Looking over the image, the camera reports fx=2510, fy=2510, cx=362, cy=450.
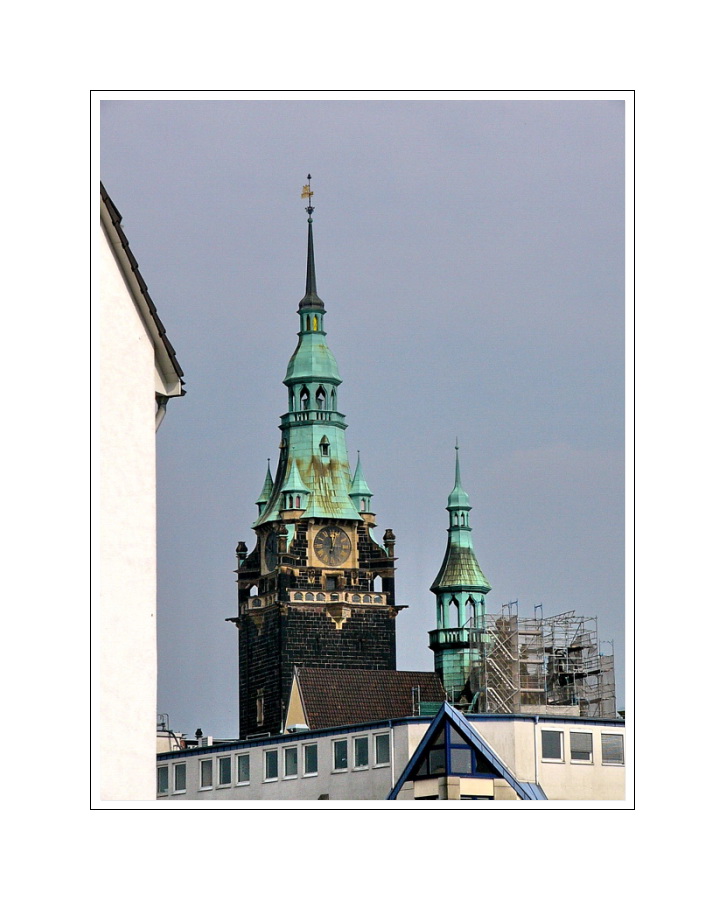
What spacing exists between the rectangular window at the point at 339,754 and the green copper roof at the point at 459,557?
77.2m

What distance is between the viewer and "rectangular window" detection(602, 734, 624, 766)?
63.1 metres

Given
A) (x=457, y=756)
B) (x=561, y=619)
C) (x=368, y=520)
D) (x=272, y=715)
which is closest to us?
(x=457, y=756)

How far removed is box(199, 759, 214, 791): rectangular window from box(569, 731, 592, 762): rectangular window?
15681 mm

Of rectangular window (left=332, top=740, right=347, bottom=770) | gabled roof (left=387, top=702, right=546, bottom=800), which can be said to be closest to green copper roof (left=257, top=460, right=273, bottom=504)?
rectangular window (left=332, top=740, right=347, bottom=770)

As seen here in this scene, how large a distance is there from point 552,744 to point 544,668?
46.2 metres

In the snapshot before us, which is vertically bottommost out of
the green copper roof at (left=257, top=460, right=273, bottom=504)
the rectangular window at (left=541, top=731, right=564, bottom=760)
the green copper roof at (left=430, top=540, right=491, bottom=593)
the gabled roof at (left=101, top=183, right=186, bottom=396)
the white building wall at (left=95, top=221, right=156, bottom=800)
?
the rectangular window at (left=541, top=731, right=564, bottom=760)

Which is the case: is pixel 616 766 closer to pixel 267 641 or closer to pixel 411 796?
pixel 411 796

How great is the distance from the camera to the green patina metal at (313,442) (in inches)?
5733

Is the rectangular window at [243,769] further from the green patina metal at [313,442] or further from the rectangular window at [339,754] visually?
the green patina metal at [313,442]

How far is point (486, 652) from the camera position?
111812 mm

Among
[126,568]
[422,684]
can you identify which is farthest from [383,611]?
[126,568]

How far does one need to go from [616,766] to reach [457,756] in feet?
26.7

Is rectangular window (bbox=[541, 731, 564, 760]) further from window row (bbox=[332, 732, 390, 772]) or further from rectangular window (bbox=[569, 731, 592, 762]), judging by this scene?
window row (bbox=[332, 732, 390, 772])

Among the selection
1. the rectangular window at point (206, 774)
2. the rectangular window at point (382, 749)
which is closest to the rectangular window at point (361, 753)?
the rectangular window at point (382, 749)
